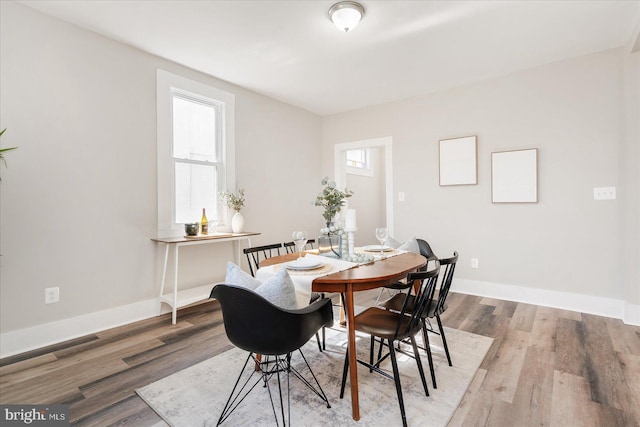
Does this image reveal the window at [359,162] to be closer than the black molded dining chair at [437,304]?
No

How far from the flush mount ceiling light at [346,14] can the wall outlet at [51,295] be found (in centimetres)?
315

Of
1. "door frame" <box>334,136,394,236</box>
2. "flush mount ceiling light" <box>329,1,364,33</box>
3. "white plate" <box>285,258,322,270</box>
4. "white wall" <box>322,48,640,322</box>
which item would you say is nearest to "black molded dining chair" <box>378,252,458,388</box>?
"white plate" <box>285,258,322,270</box>

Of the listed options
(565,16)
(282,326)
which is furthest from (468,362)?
(565,16)

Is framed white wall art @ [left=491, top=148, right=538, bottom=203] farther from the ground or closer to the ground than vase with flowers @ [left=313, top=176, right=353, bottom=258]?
farther from the ground

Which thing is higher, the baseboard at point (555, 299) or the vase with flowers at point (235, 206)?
the vase with flowers at point (235, 206)

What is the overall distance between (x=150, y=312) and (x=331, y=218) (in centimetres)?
222

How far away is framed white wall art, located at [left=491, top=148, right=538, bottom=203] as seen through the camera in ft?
11.4

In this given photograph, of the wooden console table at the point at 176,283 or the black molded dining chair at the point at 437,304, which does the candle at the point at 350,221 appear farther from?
the wooden console table at the point at 176,283

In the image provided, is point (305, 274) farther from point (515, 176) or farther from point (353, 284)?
point (515, 176)

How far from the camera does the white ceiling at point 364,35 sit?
239 centimetres

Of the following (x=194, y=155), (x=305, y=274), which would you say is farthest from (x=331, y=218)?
(x=194, y=155)

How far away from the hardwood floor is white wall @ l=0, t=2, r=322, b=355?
0.33 m

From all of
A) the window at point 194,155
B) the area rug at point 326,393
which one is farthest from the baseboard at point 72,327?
the area rug at point 326,393

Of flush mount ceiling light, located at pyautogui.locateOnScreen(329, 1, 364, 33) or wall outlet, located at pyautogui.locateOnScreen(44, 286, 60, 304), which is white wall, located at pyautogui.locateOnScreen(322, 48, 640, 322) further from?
wall outlet, located at pyautogui.locateOnScreen(44, 286, 60, 304)
